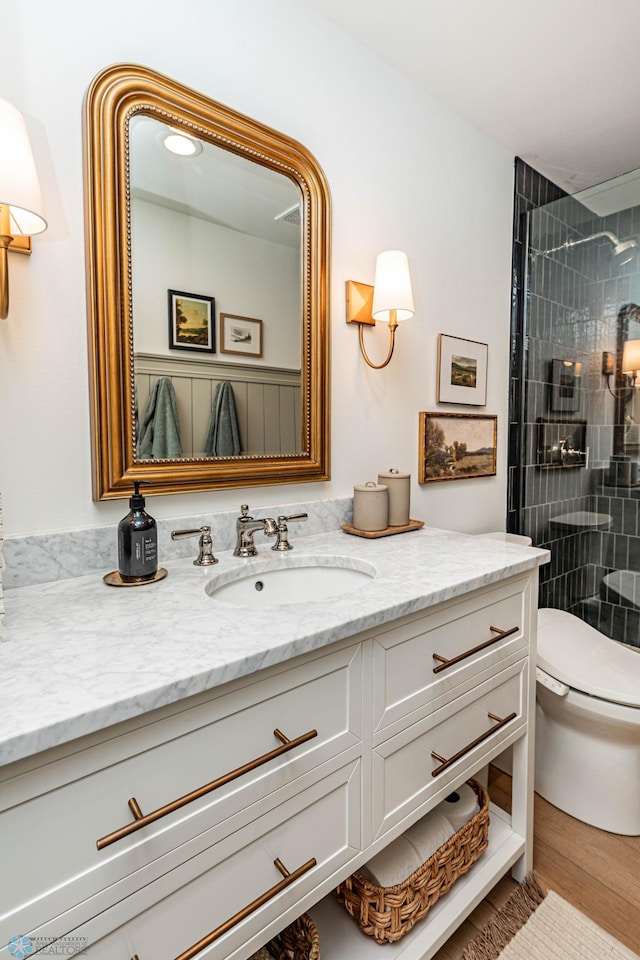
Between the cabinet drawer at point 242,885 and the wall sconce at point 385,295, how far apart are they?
120 centimetres

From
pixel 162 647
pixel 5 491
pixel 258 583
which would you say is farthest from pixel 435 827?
pixel 5 491

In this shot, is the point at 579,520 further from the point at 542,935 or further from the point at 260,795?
the point at 260,795

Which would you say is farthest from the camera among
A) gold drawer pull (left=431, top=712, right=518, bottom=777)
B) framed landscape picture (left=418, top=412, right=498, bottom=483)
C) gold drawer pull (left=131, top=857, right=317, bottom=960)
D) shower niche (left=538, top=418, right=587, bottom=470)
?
shower niche (left=538, top=418, right=587, bottom=470)

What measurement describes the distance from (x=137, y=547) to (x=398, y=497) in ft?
2.67

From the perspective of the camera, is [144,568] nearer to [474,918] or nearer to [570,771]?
[474,918]

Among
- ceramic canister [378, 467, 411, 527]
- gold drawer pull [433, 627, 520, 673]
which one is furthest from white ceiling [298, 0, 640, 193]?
gold drawer pull [433, 627, 520, 673]

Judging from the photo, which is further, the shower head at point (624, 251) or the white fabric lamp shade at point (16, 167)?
the shower head at point (624, 251)

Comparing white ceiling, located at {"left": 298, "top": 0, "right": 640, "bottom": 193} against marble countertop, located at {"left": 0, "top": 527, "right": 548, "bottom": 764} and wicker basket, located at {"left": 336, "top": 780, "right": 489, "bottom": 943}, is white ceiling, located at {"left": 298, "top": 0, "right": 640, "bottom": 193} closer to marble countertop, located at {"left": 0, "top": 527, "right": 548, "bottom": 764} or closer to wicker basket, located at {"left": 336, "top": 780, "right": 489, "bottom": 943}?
marble countertop, located at {"left": 0, "top": 527, "right": 548, "bottom": 764}

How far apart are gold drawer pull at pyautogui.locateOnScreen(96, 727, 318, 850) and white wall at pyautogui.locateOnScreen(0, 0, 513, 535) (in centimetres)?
62

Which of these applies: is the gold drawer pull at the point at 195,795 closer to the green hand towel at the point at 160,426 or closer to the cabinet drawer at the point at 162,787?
the cabinet drawer at the point at 162,787

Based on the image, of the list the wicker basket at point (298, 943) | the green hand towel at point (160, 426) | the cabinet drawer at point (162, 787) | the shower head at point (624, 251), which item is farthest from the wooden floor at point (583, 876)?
the shower head at point (624, 251)

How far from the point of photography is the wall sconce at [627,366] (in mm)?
2141

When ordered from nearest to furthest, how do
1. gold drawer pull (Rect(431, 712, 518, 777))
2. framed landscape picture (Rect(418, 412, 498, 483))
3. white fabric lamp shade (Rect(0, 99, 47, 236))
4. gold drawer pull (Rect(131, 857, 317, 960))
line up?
1. gold drawer pull (Rect(131, 857, 317, 960))
2. white fabric lamp shade (Rect(0, 99, 47, 236))
3. gold drawer pull (Rect(431, 712, 518, 777))
4. framed landscape picture (Rect(418, 412, 498, 483))

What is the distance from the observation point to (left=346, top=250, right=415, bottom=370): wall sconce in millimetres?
1447
